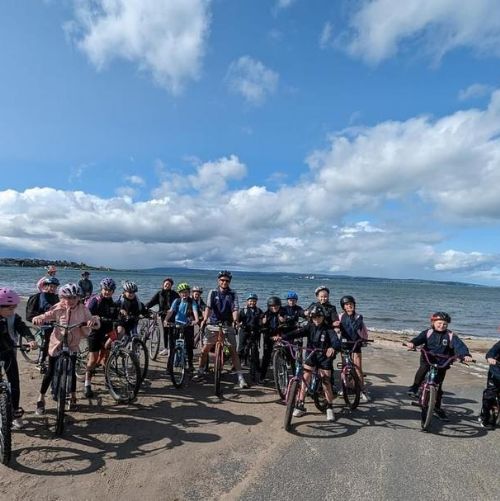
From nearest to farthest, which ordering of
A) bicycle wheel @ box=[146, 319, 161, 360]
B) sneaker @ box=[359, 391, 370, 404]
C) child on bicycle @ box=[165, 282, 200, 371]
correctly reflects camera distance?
sneaker @ box=[359, 391, 370, 404], child on bicycle @ box=[165, 282, 200, 371], bicycle wheel @ box=[146, 319, 161, 360]

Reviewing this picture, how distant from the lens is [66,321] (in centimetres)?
580

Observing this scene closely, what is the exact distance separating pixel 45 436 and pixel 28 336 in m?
1.29

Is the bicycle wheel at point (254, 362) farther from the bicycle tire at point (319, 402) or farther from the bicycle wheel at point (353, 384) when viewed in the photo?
the bicycle wheel at point (353, 384)

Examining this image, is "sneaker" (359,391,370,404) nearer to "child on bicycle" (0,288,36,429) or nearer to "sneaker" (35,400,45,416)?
"sneaker" (35,400,45,416)

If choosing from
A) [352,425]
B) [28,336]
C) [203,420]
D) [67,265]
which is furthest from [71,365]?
[67,265]

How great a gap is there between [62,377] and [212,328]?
307 cm

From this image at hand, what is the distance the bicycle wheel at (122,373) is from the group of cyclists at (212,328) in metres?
0.45

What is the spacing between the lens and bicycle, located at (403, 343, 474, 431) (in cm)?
583

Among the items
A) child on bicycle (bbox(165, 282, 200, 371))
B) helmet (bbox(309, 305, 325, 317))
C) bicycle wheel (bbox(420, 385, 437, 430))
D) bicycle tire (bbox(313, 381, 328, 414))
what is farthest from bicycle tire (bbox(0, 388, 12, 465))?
bicycle wheel (bbox(420, 385, 437, 430))

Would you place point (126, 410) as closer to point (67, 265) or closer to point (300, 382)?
point (300, 382)

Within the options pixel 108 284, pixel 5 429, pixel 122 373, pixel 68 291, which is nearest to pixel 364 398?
pixel 122 373

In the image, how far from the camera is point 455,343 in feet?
21.3

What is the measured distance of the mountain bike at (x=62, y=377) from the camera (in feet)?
16.4

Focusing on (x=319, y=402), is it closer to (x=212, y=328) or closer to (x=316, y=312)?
(x=316, y=312)
